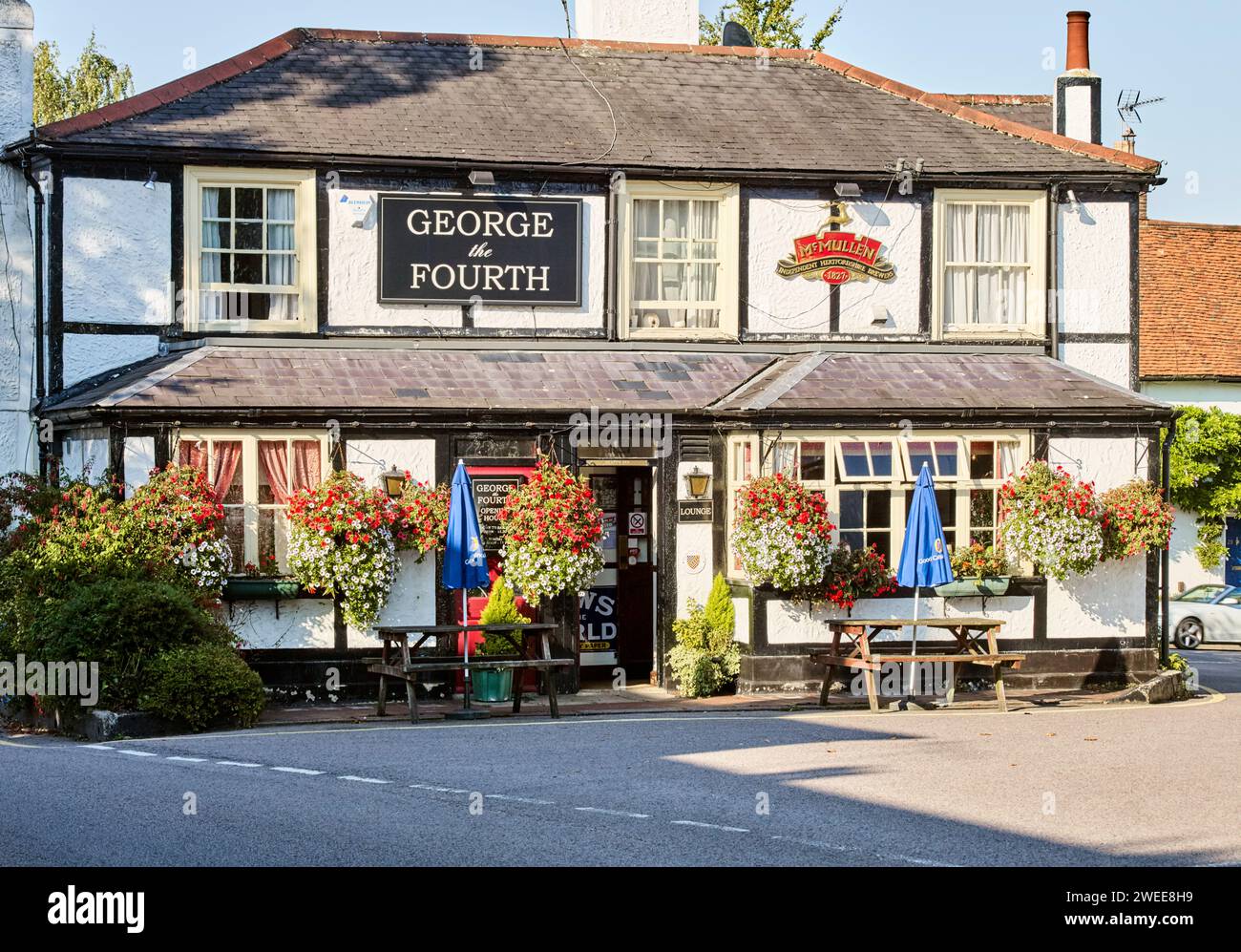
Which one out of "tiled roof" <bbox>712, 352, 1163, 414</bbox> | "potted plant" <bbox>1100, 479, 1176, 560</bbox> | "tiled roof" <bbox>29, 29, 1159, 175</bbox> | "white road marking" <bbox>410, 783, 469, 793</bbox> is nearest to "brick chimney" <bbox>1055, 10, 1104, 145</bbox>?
"tiled roof" <bbox>29, 29, 1159, 175</bbox>

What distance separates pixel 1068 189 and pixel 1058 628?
5.23m

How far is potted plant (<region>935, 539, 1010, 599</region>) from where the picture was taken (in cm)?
1905

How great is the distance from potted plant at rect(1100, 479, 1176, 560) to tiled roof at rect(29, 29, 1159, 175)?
3.97m

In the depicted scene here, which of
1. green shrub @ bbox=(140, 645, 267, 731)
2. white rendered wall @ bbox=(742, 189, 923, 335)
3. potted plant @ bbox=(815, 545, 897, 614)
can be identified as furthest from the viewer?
white rendered wall @ bbox=(742, 189, 923, 335)

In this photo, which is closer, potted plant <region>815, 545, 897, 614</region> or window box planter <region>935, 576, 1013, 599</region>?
potted plant <region>815, 545, 897, 614</region>

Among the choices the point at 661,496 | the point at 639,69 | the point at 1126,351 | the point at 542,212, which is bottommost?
the point at 661,496

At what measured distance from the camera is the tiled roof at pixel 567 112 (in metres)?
19.4

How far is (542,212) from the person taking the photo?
19.9m

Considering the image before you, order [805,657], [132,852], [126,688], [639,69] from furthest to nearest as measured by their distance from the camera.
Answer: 1. [639,69]
2. [805,657]
3. [126,688]
4. [132,852]

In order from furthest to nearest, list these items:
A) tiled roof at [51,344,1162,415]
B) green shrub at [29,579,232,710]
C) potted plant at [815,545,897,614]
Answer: potted plant at [815,545,897,614] → tiled roof at [51,344,1162,415] → green shrub at [29,579,232,710]

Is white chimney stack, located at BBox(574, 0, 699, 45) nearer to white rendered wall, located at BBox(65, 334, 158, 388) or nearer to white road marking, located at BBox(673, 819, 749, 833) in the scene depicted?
white rendered wall, located at BBox(65, 334, 158, 388)

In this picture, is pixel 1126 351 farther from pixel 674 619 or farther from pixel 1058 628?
pixel 674 619
